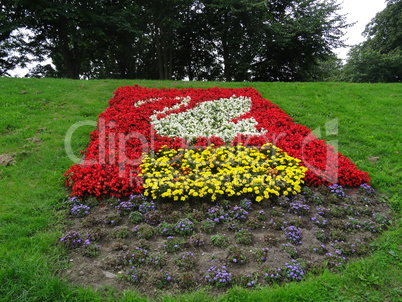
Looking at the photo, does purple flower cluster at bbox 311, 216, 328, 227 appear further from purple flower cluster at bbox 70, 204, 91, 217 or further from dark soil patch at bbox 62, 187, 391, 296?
purple flower cluster at bbox 70, 204, 91, 217

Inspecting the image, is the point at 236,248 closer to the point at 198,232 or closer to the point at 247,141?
the point at 198,232

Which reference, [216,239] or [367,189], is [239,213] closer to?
[216,239]

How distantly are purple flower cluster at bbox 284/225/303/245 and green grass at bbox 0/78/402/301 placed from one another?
650 mm

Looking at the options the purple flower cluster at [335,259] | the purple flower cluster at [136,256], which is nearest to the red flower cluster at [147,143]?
the purple flower cluster at [136,256]

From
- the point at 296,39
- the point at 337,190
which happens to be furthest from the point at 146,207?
the point at 296,39

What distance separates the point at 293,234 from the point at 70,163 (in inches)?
190

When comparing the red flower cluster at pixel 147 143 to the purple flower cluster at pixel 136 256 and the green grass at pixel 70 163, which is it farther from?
the purple flower cluster at pixel 136 256

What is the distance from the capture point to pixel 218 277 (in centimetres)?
346

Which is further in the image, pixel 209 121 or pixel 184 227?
pixel 209 121

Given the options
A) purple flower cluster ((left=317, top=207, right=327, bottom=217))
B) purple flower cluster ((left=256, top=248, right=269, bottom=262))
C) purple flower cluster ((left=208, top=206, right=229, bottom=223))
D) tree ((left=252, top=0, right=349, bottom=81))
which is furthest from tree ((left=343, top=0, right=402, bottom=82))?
purple flower cluster ((left=256, top=248, right=269, bottom=262))

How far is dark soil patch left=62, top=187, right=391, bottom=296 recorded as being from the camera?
11.6 feet

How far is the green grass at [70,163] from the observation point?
3.30m

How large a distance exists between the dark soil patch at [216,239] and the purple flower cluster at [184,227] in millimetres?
15

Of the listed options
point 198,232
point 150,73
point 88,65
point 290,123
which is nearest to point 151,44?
point 150,73
